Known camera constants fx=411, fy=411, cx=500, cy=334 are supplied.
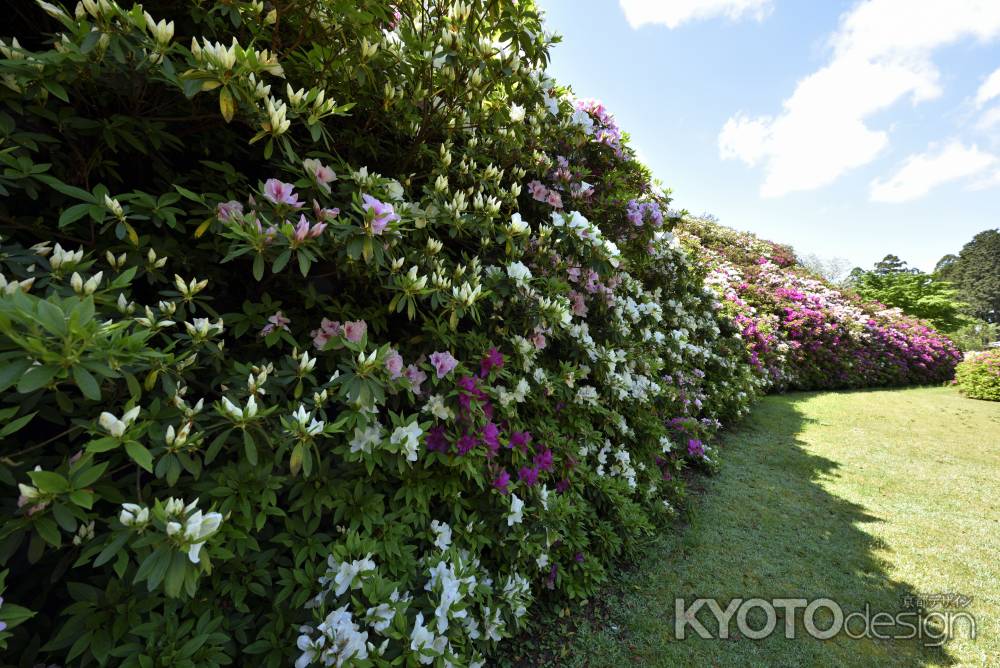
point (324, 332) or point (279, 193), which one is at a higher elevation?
point (279, 193)

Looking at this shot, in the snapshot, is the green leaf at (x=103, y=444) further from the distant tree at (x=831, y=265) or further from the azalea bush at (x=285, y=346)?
the distant tree at (x=831, y=265)

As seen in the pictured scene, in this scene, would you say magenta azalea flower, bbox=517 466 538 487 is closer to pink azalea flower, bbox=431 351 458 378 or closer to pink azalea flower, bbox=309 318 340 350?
pink azalea flower, bbox=431 351 458 378

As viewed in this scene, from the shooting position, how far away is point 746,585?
271cm

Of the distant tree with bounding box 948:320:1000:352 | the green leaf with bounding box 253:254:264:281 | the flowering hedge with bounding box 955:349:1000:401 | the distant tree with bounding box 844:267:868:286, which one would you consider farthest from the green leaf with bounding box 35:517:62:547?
the distant tree with bounding box 844:267:868:286

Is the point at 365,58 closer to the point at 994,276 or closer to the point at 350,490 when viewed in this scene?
the point at 350,490

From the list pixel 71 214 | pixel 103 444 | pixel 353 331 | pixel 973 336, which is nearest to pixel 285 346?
pixel 353 331

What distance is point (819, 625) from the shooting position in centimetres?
Answer: 243

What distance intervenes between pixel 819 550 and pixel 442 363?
3.38 metres

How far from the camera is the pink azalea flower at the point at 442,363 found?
6.16ft

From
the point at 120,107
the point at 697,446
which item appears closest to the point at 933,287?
the point at 697,446

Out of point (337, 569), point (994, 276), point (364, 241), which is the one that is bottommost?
point (337, 569)

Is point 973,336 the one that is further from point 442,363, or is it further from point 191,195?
point 191,195

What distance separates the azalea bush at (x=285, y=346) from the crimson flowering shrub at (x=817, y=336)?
6.04 meters

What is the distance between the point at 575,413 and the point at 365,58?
2.20 meters
